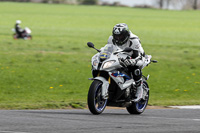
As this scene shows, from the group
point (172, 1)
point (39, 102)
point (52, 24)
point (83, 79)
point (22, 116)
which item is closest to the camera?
point (22, 116)

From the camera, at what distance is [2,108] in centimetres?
1230

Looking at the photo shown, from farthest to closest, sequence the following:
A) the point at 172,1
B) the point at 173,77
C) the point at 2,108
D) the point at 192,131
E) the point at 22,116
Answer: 1. the point at 172,1
2. the point at 173,77
3. the point at 2,108
4. the point at 22,116
5. the point at 192,131

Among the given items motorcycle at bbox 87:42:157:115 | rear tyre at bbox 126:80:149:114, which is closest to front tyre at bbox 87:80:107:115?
motorcycle at bbox 87:42:157:115

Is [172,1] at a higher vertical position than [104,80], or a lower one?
lower

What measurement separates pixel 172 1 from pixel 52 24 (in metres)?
116

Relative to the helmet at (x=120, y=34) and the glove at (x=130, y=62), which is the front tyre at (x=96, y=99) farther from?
the helmet at (x=120, y=34)

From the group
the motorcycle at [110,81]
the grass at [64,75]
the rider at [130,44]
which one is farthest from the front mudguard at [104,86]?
the grass at [64,75]

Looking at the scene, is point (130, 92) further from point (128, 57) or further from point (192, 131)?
point (192, 131)

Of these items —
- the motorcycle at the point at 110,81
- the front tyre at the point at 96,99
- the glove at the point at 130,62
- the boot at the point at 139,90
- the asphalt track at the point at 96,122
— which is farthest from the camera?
the boot at the point at 139,90

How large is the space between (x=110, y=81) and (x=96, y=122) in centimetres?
147

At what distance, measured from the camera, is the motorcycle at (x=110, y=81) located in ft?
36.1

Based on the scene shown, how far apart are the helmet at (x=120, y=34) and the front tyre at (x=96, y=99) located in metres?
1.15

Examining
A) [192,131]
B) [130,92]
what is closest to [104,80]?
[130,92]

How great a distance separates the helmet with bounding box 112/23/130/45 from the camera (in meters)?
11.6
